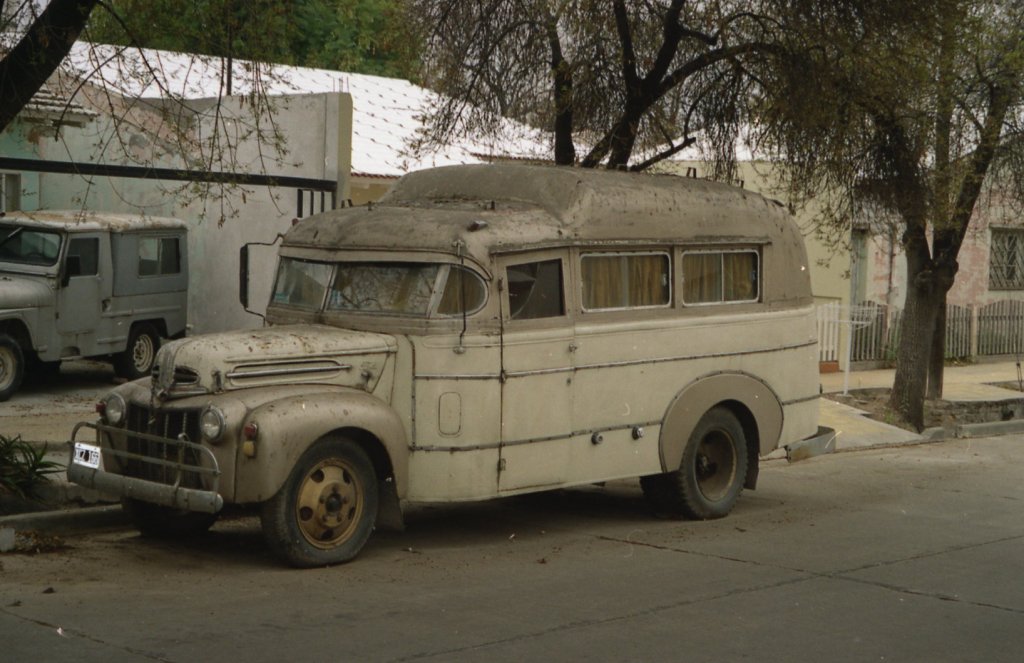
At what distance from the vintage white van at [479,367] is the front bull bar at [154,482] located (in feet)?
0.05

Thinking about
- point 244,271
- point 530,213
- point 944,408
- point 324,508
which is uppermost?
point 530,213

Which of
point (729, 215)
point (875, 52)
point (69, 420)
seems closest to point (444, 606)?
point (729, 215)

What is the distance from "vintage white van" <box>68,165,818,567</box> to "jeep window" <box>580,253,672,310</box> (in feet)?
0.06

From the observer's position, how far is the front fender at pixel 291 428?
8.12 m

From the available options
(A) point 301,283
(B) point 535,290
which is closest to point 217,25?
(A) point 301,283

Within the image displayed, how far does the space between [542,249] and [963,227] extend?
9854 mm

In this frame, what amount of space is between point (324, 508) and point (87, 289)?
7.96 metres

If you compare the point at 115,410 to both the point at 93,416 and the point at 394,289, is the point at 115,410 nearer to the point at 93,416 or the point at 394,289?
the point at 394,289

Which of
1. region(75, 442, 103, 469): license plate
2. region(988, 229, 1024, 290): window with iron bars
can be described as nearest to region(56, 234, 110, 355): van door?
region(75, 442, 103, 469): license plate

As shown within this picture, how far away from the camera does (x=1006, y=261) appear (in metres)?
29.6

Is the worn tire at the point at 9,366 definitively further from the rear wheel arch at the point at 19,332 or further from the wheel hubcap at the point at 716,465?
the wheel hubcap at the point at 716,465

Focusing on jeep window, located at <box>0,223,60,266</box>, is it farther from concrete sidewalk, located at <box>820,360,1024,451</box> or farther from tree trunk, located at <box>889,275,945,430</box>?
tree trunk, located at <box>889,275,945,430</box>

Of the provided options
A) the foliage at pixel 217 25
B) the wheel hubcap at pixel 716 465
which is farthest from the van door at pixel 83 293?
the wheel hubcap at pixel 716 465

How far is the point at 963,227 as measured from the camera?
1767cm
